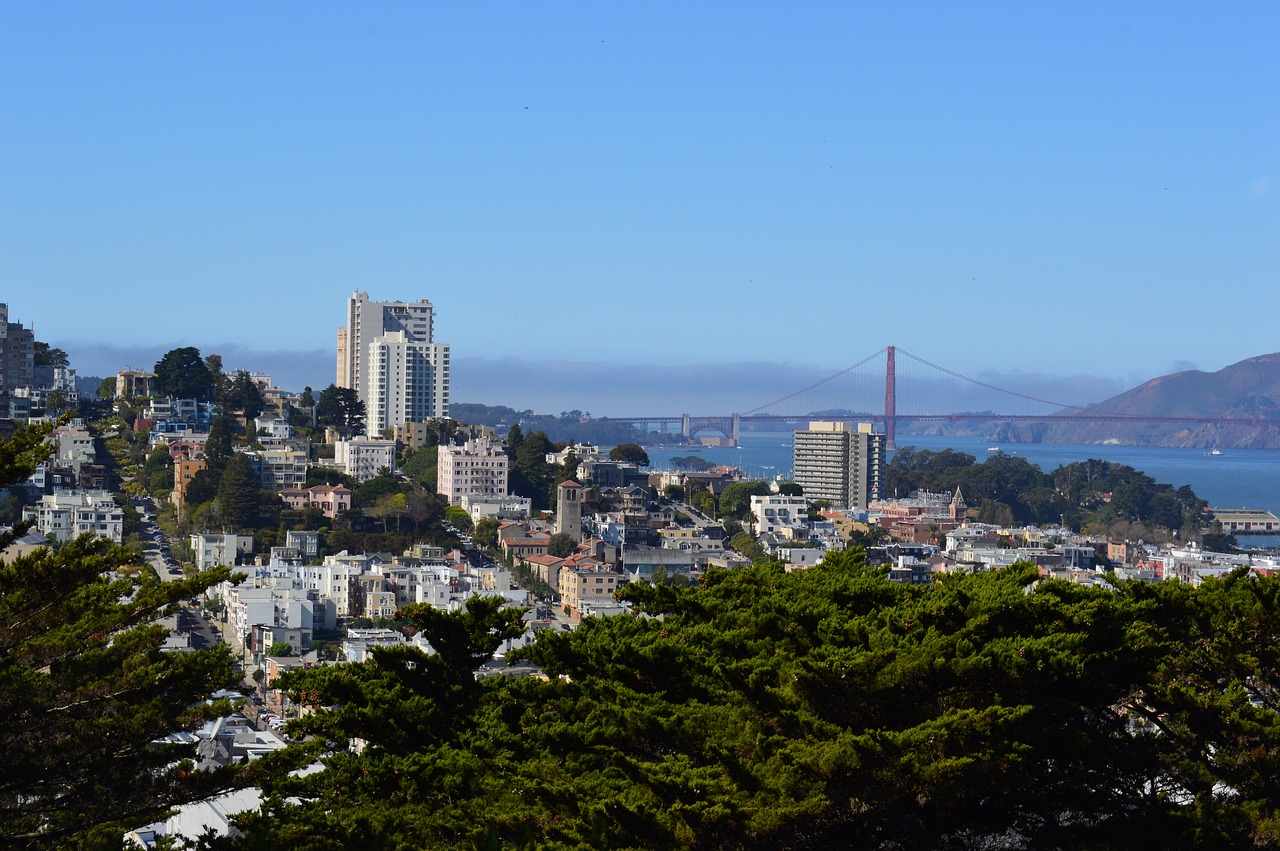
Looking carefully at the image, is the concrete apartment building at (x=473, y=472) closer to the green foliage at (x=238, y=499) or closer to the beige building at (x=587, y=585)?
the green foliage at (x=238, y=499)

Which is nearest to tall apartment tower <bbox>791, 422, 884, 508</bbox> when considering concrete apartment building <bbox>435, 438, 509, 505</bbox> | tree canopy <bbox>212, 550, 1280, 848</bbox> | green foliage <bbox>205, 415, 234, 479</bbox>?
concrete apartment building <bbox>435, 438, 509, 505</bbox>

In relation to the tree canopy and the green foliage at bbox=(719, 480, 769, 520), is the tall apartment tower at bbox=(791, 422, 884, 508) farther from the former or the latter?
the tree canopy

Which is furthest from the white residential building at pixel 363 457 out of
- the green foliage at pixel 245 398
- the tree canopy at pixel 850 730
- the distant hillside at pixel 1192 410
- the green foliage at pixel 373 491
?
the distant hillside at pixel 1192 410

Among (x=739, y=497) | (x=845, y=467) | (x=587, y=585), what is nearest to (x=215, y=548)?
(x=587, y=585)

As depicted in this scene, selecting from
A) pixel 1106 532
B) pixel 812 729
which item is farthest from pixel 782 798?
pixel 1106 532

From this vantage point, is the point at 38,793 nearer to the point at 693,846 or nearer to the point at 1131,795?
the point at 693,846

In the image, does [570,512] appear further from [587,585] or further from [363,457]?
[363,457]

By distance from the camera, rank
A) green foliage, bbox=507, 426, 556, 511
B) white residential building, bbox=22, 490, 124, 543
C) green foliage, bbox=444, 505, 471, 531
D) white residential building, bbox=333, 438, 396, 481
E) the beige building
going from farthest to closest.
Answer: green foliage, bbox=507, 426, 556, 511 < white residential building, bbox=333, 438, 396, 481 < green foliage, bbox=444, 505, 471, 531 < white residential building, bbox=22, 490, 124, 543 < the beige building
